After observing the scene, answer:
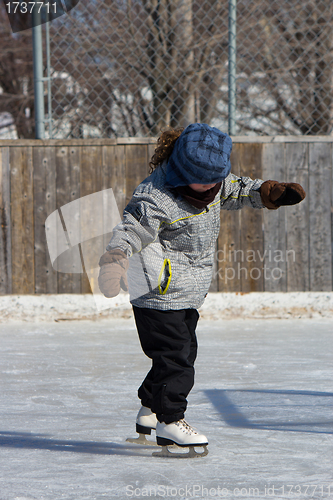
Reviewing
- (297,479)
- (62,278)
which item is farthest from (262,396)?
(62,278)

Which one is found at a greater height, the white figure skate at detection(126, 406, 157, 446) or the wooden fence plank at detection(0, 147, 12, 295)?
the wooden fence plank at detection(0, 147, 12, 295)

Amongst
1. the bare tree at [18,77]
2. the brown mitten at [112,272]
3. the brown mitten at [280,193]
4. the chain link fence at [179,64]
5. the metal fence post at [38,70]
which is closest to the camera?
the brown mitten at [112,272]

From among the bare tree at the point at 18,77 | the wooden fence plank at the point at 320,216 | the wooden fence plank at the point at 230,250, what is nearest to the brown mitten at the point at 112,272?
the wooden fence plank at the point at 230,250

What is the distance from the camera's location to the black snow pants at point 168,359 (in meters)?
1.97

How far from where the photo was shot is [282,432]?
222 centimetres

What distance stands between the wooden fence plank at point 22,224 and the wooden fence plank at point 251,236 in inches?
66.5

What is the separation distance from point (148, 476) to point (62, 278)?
120 inches

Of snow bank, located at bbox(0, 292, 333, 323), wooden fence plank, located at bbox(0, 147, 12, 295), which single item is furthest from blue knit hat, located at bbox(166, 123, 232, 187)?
wooden fence plank, located at bbox(0, 147, 12, 295)

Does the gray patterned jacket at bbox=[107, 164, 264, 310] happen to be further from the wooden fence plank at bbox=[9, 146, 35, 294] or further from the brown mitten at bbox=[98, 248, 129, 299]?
the wooden fence plank at bbox=[9, 146, 35, 294]

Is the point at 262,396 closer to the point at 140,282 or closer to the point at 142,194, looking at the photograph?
the point at 140,282

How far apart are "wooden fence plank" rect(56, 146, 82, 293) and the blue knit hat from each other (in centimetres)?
285

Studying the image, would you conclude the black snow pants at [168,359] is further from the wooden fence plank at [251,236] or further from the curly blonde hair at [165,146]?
the wooden fence plank at [251,236]

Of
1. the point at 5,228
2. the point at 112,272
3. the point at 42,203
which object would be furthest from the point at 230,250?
the point at 112,272

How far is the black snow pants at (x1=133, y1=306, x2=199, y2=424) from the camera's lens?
1966 millimetres
